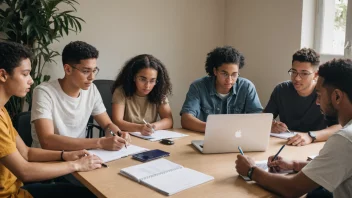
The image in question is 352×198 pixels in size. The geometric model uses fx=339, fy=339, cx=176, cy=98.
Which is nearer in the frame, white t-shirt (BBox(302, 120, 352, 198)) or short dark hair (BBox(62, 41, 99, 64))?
white t-shirt (BBox(302, 120, 352, 198))

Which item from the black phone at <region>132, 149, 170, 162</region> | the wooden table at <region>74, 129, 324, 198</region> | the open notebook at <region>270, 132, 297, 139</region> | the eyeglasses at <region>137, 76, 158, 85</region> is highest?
the eyeglasses at <region>137, 76, 158, 85</region>

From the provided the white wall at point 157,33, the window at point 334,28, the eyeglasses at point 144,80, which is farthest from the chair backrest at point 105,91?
the window at point 334,28

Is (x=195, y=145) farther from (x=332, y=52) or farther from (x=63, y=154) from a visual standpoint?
(x=332, y=52)

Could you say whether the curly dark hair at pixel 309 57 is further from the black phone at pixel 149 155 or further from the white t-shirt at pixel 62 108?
the white t-shirt at pixel 62 108

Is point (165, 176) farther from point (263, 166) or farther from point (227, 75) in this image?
point (227, 75)

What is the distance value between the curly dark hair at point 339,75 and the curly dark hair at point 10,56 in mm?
1260

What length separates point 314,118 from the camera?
2.29 metres

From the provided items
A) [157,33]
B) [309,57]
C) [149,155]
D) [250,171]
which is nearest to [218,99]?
[309,57]

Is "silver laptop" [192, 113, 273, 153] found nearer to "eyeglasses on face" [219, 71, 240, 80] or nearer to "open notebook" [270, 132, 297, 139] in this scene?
"open notebook" [270, 132, 297, 139]

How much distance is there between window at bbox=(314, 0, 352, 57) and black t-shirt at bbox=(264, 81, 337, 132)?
81 centimetres

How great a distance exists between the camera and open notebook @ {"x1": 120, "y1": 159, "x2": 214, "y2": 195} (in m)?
1.23

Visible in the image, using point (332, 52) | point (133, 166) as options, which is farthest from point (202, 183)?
point (332, 52)

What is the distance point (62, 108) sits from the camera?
1956 mm

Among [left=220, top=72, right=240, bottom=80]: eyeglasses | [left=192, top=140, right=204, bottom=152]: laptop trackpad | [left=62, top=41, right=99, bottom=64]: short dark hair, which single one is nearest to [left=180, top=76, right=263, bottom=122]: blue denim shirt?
[left=220, top=72, right=240, bottom=80]: eyeglasses
